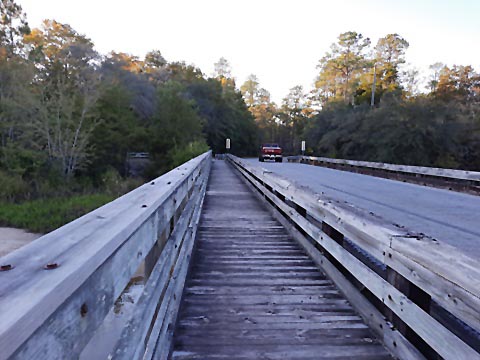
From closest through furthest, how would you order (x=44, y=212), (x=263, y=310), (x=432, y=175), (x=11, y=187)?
(x=263, y=310)
(x=432, y=175)
(x=44, y=212)
(x=11, y=187)

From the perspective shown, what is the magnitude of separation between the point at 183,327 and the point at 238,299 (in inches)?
26.5

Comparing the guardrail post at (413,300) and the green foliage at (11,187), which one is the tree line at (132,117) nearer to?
the green foliage at (11,187)

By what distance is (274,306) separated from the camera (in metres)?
3.15

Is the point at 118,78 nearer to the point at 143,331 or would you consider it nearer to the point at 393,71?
the point at 393,71

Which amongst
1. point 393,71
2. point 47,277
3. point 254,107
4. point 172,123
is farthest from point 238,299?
point 254,107

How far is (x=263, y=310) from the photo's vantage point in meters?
3.07

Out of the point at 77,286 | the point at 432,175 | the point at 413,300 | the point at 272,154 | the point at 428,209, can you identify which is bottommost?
the point at 428,209

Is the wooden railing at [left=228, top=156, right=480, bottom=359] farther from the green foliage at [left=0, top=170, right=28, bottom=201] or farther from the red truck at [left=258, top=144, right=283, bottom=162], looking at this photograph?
the green foliage at [left=0, top=170, right=28, bottom=201]

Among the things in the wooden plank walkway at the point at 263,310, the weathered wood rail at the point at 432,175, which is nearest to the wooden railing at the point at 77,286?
the wooden plank walkway at the point at 263,310

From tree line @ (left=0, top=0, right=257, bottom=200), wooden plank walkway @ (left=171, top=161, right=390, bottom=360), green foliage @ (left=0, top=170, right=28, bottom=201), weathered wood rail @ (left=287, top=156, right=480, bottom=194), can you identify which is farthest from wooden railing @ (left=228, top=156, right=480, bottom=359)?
green foliage @ (left=0, top=170, right=28, bottom=201)

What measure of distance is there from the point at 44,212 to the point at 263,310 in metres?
24.7

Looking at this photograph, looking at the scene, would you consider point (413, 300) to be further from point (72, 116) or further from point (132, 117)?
point (132, 117)

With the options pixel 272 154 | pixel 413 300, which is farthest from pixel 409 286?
pixel 272 154

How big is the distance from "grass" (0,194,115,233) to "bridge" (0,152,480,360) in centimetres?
2108
